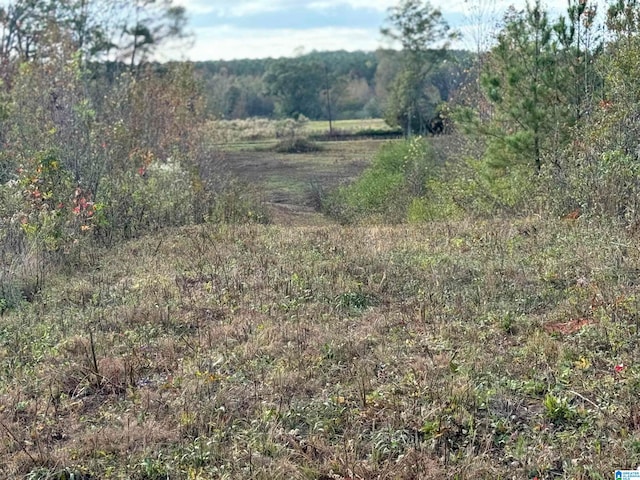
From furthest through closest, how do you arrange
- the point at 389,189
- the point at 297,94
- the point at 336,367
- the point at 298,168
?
1. the point at 297,94
2. the point at 298,168
3. the point at 389,189
4. the point at 336,367

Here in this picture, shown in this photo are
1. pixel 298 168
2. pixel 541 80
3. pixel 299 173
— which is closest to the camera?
pixel 541 80

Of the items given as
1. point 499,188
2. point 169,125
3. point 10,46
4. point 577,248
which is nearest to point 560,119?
point 499,188

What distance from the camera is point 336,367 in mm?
3900

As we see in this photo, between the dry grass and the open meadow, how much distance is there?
0.5 inches

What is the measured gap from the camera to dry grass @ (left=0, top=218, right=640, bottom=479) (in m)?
2.96

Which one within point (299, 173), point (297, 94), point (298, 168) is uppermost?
point (297, 94)

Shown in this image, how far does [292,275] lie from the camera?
19.1ft

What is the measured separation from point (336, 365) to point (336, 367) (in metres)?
0.05

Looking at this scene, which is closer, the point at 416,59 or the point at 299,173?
the point at 299,173

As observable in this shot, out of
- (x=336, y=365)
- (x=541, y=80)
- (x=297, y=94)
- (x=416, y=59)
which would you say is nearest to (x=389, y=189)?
(x=541, y=80)

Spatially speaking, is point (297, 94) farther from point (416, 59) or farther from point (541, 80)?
point (541, 80)

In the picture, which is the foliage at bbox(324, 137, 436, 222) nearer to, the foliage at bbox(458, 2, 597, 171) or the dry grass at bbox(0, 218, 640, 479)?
the foliage at bbox(458, 2, 597, 171)

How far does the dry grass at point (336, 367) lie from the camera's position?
2.96m

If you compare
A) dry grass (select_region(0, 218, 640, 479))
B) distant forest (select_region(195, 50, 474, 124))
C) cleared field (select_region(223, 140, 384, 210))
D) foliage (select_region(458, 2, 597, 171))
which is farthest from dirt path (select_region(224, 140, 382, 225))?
distant forest (select_region(195, 50, 474, 124))
